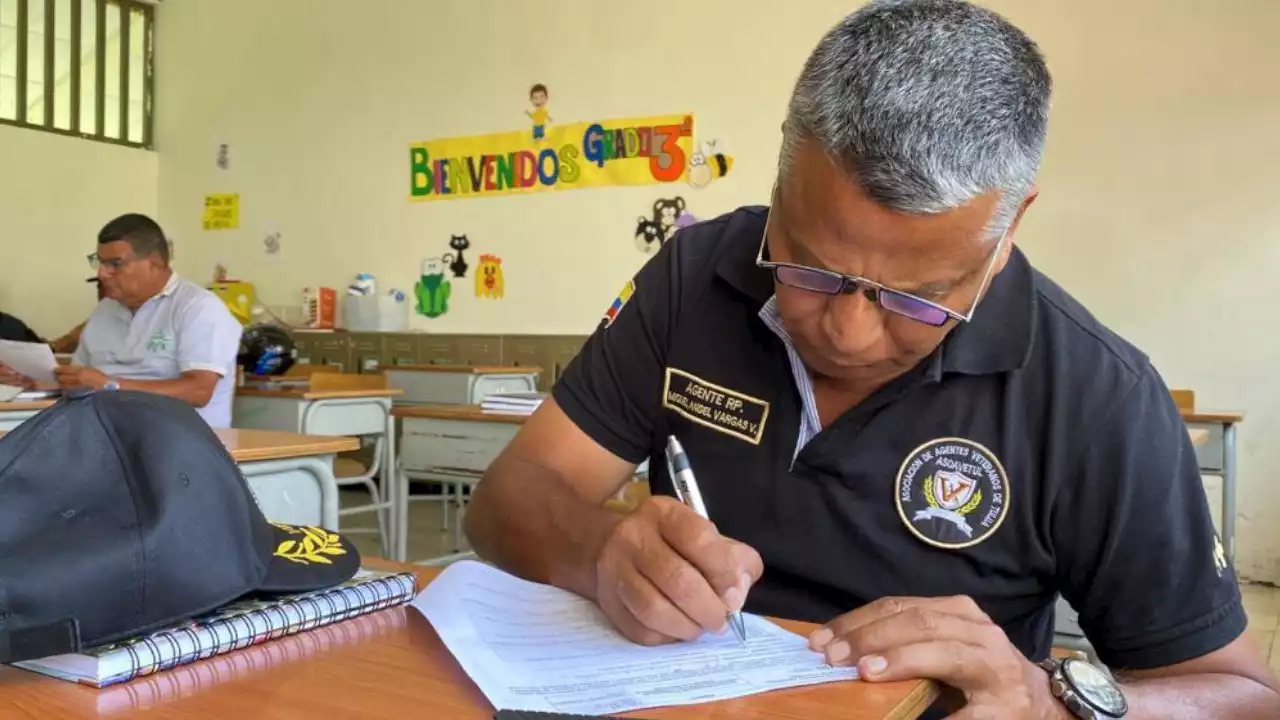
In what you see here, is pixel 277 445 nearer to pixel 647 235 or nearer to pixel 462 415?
pixel 462 415

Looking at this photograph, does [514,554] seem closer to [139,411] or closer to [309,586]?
[309,586]

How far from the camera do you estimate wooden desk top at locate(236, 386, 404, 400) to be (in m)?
3.86

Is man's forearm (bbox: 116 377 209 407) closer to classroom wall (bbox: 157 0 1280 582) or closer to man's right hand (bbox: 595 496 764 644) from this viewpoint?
classroom wall (bbox: 157 0 1280 582)

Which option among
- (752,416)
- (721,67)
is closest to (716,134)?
(721,67)

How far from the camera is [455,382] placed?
16.9 feet

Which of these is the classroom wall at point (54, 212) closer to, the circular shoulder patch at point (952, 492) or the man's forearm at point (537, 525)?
the man's forearm at point (537, 525)

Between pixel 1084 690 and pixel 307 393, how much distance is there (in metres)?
3.46

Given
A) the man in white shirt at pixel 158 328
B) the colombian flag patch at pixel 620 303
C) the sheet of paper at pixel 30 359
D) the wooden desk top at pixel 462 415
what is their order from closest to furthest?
the colombian flag patch at pixel 620 303 → the wooden desk top at pixel 462 415 → the sheet of paper at pixel 30 359 → the man in white shirt at pixel 158 328

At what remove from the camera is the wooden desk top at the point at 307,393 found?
3.86 m

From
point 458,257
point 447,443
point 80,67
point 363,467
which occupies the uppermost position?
point 80,67

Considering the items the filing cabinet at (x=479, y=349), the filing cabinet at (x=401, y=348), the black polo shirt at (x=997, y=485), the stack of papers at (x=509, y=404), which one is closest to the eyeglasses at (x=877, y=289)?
the black polo shirt at (x=997, y=485)

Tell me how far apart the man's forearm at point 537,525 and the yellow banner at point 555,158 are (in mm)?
4458

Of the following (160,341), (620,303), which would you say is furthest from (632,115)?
(620,303)

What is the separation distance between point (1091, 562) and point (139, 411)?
778 mm
